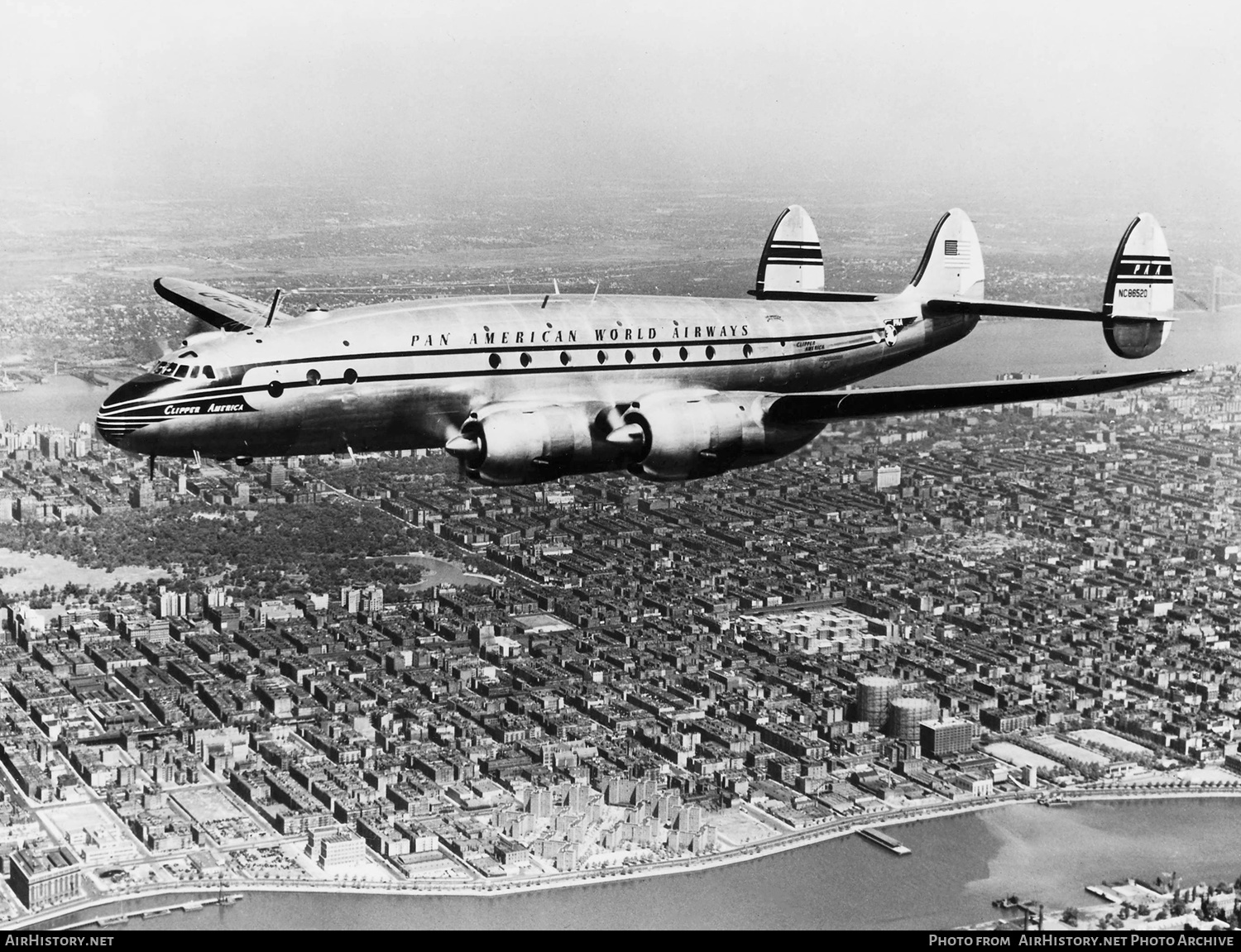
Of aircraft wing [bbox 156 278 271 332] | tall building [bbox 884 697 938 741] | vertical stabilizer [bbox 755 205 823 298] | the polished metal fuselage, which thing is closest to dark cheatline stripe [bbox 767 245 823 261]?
vertical stabilizer [bbox 755 205 823 298]

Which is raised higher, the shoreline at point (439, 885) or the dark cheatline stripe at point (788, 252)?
the dark cheatline stripe at point (788, 252)

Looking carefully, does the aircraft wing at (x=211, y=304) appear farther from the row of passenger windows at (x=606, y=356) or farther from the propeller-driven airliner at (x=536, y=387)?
the row of passenger windows at (x=606, y=356)

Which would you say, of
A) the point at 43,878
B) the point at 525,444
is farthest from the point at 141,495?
the point at 525,444

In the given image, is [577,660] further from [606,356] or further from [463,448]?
[463,448]

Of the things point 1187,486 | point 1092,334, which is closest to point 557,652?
point 1092,334

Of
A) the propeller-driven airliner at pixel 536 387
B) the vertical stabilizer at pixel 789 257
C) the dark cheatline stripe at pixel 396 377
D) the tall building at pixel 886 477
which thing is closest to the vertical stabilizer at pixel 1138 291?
the propeller-driven airliner at pixel 536 387

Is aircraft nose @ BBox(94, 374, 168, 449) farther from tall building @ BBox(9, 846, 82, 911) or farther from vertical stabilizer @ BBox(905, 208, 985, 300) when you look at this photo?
vertical stabilizer @ BBox(905, 208, 985, 300)
